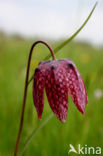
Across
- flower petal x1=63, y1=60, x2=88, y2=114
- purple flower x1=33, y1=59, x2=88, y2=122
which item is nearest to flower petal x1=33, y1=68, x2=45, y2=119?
purple flower x1=33, y1=59, x2=88, y2=122

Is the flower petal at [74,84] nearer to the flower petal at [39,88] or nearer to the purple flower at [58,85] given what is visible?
the purple flower at [58,85]

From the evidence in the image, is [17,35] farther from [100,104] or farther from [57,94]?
[57,94]

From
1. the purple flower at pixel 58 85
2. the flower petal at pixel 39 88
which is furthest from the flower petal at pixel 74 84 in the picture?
the flower petal at pixel 39 88
